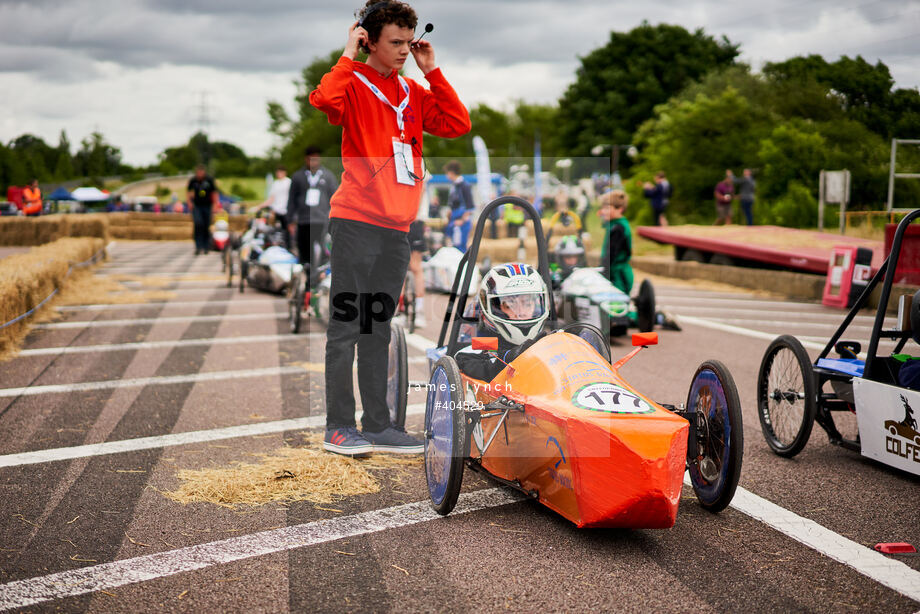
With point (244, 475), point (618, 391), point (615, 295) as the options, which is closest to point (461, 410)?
point (618, 391)

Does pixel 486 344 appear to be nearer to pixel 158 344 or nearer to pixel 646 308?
pixel 158 344

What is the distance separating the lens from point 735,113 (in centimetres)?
3225

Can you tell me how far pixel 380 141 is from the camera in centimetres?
445

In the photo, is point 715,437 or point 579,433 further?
point 715,437

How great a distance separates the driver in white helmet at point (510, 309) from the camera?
423 cm

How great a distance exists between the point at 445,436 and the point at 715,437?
48.8 inches

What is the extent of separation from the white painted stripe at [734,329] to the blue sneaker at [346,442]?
559 cm

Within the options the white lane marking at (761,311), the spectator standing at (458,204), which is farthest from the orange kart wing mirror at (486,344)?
the spectator standing at (458,204)

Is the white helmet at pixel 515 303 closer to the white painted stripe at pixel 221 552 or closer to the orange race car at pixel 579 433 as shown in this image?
the orange race car at pixel 579 433

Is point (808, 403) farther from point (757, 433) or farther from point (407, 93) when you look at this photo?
point (407, 93)

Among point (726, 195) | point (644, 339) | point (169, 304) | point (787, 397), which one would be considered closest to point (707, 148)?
point (726, 195)

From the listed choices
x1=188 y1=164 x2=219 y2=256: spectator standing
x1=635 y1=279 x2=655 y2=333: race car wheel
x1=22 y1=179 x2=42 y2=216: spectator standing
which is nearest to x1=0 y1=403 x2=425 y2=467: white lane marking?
x1=635 y1=279 x2=655 y2=333: race car wheel

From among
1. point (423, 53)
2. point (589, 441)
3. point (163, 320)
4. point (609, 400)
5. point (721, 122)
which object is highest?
point (721, 122)

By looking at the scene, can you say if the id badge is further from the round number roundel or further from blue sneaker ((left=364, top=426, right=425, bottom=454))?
the round number roundel
